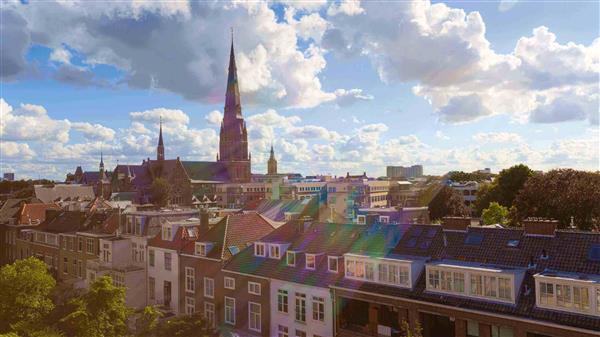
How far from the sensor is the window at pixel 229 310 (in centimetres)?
4038

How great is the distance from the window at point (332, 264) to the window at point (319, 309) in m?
2.13

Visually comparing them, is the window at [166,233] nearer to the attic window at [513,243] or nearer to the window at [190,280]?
the window at [190,280]

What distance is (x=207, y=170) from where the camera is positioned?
19200 cm

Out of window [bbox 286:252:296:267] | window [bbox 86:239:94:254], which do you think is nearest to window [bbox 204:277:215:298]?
window [bbox 286:252:296:267]

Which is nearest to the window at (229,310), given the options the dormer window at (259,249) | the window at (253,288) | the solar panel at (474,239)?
the window at (253,288)

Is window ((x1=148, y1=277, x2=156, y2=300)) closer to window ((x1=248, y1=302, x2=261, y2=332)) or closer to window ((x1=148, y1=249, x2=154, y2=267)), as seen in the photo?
window ((x1=148, y1=249, x2=154, y2=267))

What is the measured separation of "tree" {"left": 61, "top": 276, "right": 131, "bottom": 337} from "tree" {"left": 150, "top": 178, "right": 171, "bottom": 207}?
407ft

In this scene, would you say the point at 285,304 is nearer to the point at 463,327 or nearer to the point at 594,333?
the point at 463,327

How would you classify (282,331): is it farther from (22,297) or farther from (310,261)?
(22,297)

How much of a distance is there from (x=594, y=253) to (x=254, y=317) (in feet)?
78.0

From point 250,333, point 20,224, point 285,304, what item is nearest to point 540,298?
point 285,304

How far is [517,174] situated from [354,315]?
2434 inches

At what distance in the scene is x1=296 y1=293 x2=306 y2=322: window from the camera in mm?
35281

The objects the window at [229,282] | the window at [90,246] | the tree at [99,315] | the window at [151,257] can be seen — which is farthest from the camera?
the window at [90,246]
